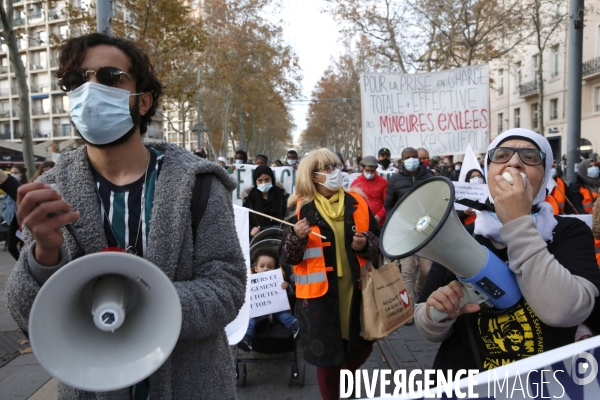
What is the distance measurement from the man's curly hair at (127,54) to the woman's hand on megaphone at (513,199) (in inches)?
49.3

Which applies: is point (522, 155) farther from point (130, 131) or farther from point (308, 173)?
point (308, 173)

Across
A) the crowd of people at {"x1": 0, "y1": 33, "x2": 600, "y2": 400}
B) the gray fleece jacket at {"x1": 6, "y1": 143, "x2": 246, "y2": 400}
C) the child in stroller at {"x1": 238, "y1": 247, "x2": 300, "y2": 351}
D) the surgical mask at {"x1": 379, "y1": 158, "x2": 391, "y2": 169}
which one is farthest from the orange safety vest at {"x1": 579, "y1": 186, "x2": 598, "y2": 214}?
the gray fleece jacket at {"x1": 6, "y1": 143, "x2": 246, "y2": 400}

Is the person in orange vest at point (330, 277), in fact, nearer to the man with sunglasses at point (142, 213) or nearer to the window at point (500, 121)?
the man with sunglasses at point (142, 213)

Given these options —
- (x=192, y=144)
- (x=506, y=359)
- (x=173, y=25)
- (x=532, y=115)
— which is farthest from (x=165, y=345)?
(x=192, y=144)

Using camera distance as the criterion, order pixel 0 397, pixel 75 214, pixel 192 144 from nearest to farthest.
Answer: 1. pixel 75 214
2. pixel 0 397
3. pixel 192 144

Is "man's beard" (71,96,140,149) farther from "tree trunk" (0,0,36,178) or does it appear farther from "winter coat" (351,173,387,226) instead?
"tree trunk" (0,0,36,178)

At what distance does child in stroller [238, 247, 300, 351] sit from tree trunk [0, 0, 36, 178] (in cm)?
667

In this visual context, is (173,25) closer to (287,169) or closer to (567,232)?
(287,169)

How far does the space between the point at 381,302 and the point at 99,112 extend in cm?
216

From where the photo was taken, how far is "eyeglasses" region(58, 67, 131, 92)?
4.76 ft

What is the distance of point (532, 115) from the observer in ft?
117

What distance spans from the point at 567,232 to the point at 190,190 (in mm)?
1323

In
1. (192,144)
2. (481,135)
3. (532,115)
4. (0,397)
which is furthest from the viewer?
(192,144)

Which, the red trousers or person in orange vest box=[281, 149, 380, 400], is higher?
person in orange vest box=[281, 149, 380, 400]
